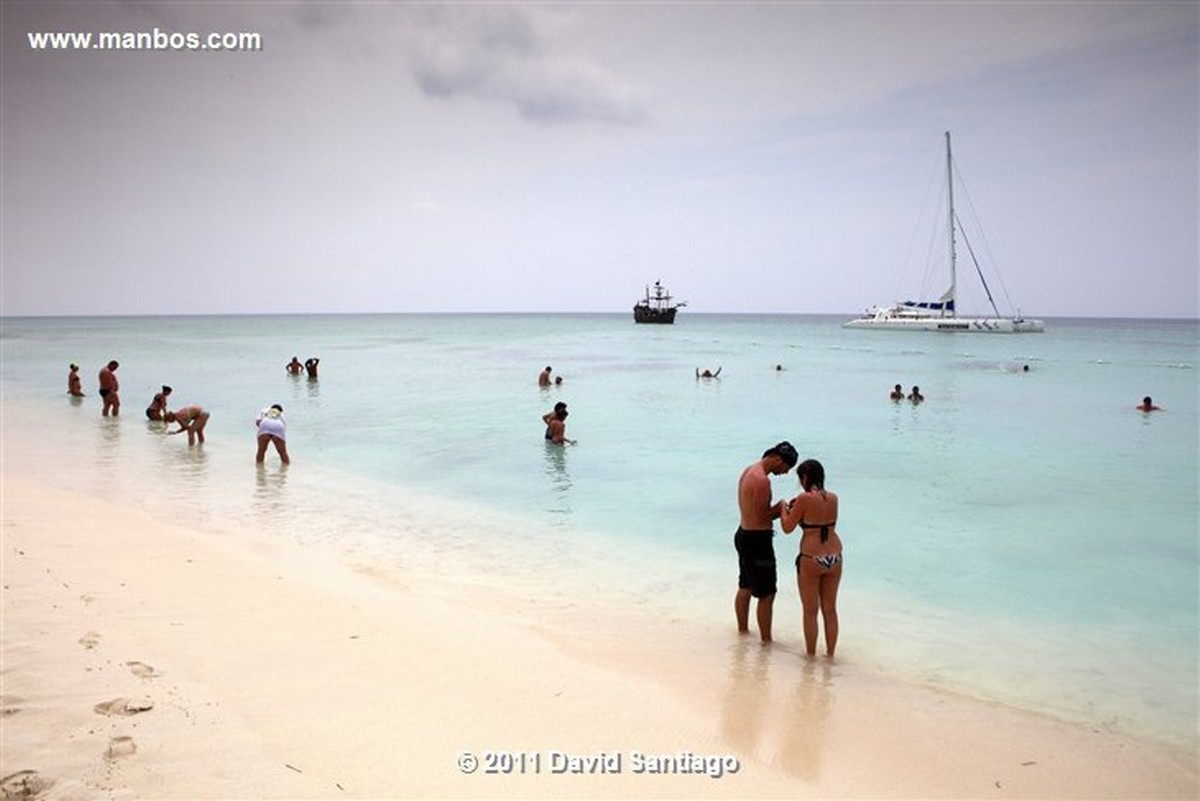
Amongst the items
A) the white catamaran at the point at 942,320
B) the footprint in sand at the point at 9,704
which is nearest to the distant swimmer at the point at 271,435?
the footprint in sand at the point at 9,704

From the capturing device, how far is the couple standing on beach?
577cm

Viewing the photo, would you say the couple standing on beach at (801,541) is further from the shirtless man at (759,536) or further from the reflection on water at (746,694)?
the reflection on water at (746,694)

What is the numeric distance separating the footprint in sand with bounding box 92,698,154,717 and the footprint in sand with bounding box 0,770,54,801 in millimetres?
671

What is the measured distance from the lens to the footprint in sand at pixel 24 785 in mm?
3418

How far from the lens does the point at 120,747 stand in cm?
391

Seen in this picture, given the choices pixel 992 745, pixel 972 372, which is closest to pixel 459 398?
pixel 992 745

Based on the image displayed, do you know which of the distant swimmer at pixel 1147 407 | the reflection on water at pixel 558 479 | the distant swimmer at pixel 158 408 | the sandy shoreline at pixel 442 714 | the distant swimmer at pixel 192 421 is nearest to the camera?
the sandy shoreline at pixel 442 714

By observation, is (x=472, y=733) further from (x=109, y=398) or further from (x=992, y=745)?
(x=109, y=398)

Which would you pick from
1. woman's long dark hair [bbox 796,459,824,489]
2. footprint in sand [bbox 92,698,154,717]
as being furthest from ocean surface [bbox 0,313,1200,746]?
footprint in sand [bbox 92,698,154,717]

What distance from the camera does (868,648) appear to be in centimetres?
664

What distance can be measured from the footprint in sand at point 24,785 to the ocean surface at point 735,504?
4281 millimetres

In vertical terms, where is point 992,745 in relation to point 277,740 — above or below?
below

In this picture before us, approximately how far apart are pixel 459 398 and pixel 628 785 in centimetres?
2403

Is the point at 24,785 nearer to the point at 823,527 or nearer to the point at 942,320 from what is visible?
the point at 823,527
